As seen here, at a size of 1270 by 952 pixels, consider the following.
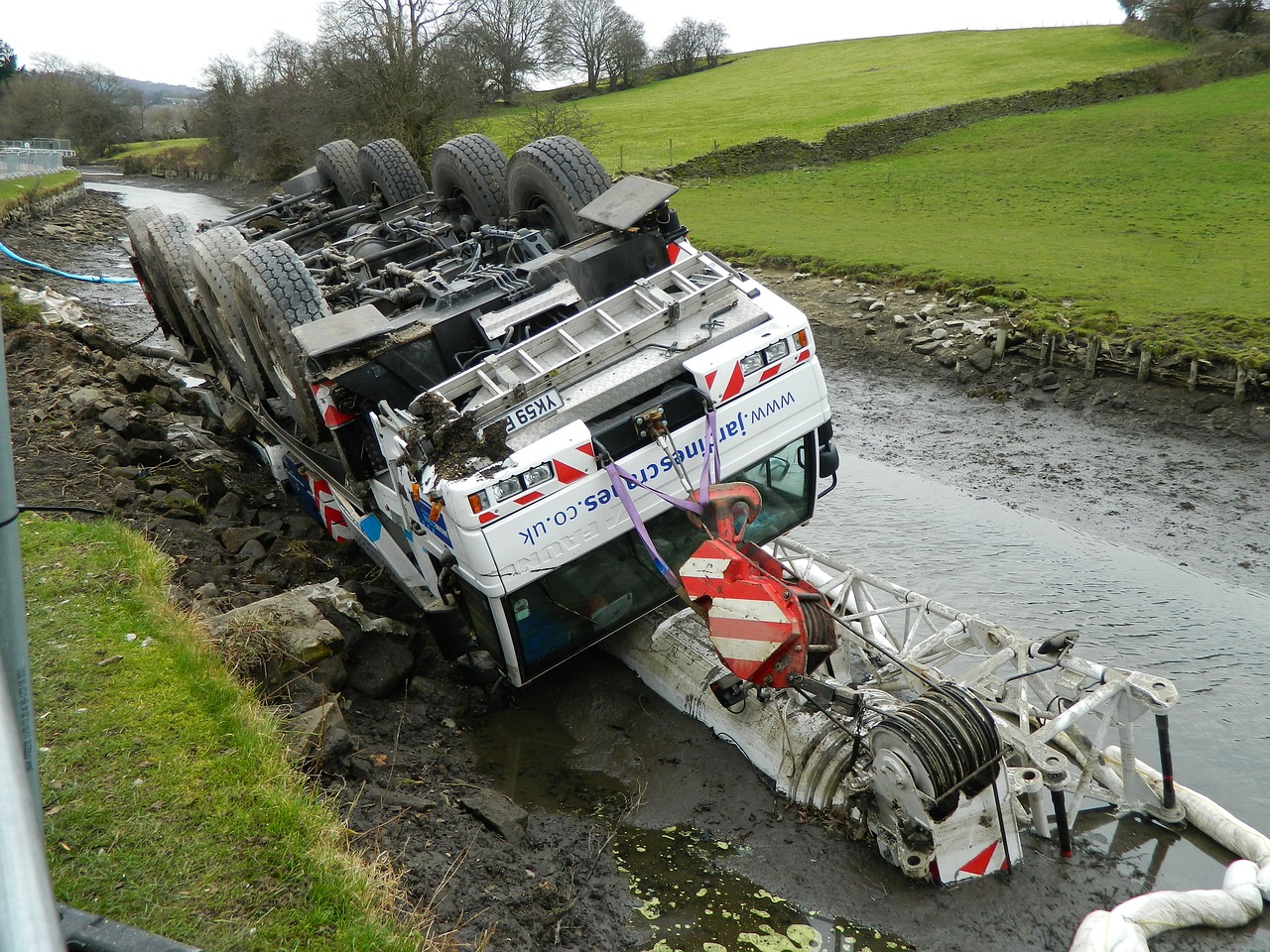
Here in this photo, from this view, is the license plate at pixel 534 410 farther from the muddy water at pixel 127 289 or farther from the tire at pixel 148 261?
the muddy water at pixel 127 289

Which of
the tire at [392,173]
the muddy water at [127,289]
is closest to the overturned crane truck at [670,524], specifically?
the tire at [392,173]

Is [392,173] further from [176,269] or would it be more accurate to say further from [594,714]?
[594,714]

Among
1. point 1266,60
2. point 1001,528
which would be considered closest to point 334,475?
point 1001,528

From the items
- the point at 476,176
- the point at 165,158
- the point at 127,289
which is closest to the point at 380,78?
the point at 127,289

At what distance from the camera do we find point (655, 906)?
4.99m

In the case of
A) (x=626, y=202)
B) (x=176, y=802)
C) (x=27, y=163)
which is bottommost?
(x=176, y=802)

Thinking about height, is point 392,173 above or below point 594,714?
above

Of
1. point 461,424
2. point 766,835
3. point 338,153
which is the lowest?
point 766,835

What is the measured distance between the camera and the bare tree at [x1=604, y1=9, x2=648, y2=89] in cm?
6612

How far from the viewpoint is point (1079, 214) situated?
73.4ft

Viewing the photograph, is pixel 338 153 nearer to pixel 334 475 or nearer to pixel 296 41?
pixel 334 475

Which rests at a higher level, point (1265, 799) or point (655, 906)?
point (655, 906)

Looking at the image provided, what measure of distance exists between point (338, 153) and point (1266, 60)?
41.3 meters

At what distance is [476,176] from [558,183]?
1866 mm
